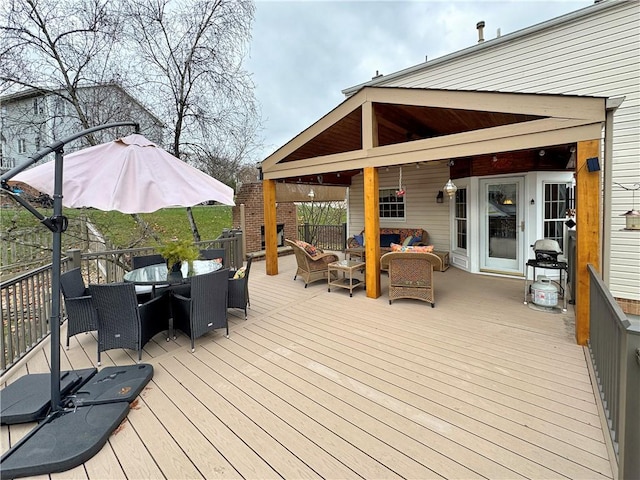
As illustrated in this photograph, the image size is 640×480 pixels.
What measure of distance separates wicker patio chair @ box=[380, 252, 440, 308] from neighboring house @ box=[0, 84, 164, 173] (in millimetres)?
7144

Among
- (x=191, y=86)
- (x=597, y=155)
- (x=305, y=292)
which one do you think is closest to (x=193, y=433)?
(x=305, y=292)

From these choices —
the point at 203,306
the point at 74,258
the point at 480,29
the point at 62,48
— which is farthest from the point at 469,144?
the point at 62,48

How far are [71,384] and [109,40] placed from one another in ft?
24.7

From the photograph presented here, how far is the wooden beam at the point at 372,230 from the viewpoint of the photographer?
5.45 meters

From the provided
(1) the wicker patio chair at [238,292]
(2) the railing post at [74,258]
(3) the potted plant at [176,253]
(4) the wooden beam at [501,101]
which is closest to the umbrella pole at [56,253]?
(3) the potted plant at [176,253]

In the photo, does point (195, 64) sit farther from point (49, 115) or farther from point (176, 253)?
point (176, 253)

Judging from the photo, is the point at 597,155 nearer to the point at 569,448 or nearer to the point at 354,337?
the point at 569,448

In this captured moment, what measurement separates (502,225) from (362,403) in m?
6.08

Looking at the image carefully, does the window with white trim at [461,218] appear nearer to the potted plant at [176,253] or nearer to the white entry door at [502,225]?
the white entry door at [502,225]

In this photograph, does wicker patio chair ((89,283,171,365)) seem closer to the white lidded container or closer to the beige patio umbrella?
the beige patio umbrella

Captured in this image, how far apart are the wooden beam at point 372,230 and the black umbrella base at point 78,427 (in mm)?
3697

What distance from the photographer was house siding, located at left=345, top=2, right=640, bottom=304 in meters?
5.65

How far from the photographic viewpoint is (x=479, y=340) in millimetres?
3756

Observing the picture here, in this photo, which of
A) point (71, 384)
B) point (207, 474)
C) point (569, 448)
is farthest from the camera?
point (71, 384)
